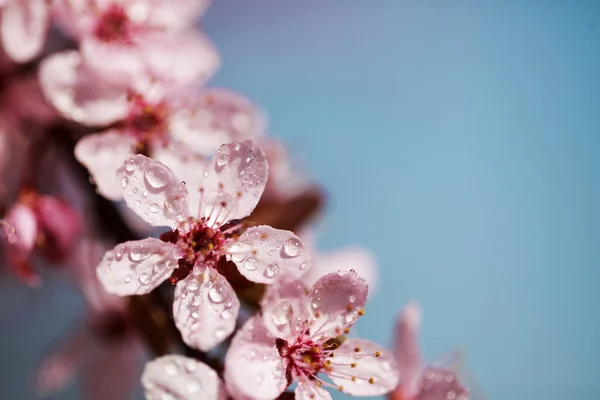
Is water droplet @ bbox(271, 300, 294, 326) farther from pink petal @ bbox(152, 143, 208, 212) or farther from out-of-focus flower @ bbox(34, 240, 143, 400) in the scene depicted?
out-of-focus flower @ bbox(34, 240, 143, 400)

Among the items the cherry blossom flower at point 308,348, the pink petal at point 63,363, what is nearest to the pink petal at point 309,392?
the cherry blossom flower at point 308,348

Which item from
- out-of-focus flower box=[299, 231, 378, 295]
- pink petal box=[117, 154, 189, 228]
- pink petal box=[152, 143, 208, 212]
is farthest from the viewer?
out-of-focus flower box=[299, 231, 378, 295]

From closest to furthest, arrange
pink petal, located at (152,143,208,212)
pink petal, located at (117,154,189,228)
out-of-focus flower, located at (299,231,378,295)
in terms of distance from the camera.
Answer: pink petal, located at (117,154,189,228) → pink petal, located at (152,143,208,212) → out-of-focus flower, located at (299,231,378,295)

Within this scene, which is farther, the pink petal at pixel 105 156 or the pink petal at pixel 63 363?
the pink petal at pixel 63 363

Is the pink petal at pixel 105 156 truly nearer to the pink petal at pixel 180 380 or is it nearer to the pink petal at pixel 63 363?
the pink petal at pixel 180 380

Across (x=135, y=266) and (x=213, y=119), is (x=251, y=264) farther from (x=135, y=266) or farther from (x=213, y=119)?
(x=213, y=119)

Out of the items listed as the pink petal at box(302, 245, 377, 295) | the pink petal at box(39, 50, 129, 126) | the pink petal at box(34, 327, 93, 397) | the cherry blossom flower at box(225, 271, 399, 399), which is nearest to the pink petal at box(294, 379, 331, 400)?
the cherry blossom flower at box(225, 271, 399, 399)
